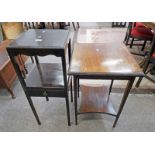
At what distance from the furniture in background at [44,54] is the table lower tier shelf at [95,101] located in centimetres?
34

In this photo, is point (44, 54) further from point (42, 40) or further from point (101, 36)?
point (101, 36)

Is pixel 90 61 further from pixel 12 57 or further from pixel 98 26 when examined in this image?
pixel 98 26

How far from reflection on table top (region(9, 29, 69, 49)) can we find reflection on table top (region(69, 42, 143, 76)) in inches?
7.3

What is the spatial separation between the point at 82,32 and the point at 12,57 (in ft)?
10.9

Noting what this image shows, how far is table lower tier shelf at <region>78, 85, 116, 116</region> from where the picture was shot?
139 cm

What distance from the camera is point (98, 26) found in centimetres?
450

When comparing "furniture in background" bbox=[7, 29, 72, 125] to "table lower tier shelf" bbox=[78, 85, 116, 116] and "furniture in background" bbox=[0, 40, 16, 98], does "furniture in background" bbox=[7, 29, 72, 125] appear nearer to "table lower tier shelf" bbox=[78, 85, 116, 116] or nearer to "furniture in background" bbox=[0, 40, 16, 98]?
"table lower tier shelf" bbox=[78, 85, 116, 116]

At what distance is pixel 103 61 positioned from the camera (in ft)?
3.36

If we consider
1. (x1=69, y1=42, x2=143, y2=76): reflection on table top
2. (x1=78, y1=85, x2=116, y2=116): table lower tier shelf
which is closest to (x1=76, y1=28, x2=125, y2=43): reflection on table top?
(x1=78, y1=85, x2=116, y2=116): table lower tier shelf

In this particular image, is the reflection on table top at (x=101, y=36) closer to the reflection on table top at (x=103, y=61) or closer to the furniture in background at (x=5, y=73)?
the furniture in background at (x=5, y=73)

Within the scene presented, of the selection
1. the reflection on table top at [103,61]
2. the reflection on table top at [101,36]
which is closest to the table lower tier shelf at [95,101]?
the reflection on table top at [103,61]

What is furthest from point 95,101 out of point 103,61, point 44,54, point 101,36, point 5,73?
point 101,36

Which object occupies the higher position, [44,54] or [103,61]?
[44,54]

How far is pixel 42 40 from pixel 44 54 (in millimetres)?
132
